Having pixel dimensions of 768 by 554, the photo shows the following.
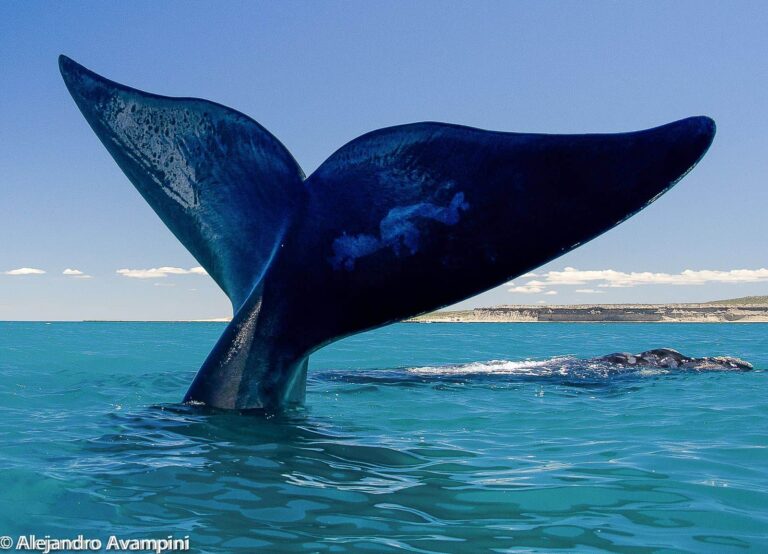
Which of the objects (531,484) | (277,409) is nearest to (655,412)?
(531,484)

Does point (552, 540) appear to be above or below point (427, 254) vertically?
below

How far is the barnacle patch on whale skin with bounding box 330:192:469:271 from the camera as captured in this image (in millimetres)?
3984

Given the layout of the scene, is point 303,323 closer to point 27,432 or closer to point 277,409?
point 277,409

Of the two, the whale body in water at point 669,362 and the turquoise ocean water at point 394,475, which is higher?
the whale body in water at point 669,362

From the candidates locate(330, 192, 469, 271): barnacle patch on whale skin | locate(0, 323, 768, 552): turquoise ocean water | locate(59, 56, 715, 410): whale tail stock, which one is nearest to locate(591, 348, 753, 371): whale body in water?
locate(0, 323, 768, 552): turquoise ocean water

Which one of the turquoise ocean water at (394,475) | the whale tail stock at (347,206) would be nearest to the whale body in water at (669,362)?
the turquoise ocean water at (394,475)

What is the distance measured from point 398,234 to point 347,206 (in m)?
0.38

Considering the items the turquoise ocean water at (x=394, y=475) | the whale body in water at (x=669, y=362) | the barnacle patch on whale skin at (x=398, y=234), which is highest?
the barnacle patch on whale skin at (x=398, y=234)

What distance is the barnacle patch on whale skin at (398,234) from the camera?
3984 mm

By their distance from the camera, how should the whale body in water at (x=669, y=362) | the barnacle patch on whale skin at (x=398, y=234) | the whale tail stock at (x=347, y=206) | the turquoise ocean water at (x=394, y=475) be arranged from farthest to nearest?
the whale body in water at (x=669, y=362)
the barnacle patch on whale skin at (x=398, y=234)
the whale tail stock at (x=347, y=206)
the turquoise ocean water at (x=394, y=475)

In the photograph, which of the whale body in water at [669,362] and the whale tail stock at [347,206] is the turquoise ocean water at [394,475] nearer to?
the whale tail stock at [347,206]

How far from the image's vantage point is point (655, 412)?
8.07m

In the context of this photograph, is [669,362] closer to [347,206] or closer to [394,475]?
[394,475]

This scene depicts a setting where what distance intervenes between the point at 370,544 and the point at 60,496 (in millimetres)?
1737
